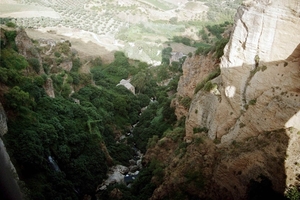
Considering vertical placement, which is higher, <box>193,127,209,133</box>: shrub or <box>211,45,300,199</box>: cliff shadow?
<box>211,45,300,199</box>: cliff shadow

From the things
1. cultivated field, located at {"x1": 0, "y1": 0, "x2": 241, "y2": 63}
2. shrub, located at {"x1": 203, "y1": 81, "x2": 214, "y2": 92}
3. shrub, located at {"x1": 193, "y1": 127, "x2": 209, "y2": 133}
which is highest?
shrub, located at {"x1": 203, "y1": 81, "x2": 214, "y2": 92}

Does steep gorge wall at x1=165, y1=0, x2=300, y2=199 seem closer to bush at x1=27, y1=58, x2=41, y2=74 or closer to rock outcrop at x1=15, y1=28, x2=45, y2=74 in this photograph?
bush at x1=27, y1=58, x2=41, y2=74

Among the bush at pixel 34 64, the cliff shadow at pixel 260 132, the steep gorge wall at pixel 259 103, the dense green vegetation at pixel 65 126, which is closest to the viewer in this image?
the cliff shadow at pixel 260 132

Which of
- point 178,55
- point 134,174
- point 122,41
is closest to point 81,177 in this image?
point 134,174

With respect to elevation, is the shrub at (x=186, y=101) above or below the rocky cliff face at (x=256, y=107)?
below

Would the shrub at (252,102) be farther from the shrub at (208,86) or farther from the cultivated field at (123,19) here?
the cultivated field at (123,19)

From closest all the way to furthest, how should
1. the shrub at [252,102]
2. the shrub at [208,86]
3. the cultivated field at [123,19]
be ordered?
the shrub at [252,102], the shrub at [208,86], the cultivated field at [123,19]

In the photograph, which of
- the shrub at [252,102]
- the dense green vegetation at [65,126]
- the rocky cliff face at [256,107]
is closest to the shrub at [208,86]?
the rocky cliff face at [256,107]

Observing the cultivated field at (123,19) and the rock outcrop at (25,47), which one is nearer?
the rock outcrop at (25,47)

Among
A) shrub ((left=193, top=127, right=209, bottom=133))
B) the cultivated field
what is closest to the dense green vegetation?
shrub ((left=193, top=127, right=209, bottom=133))
